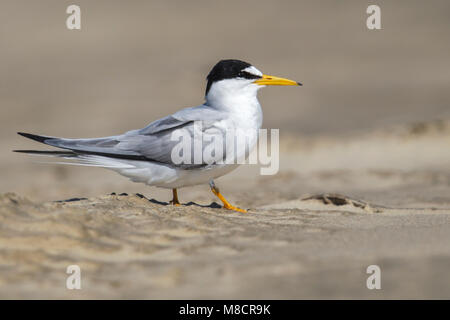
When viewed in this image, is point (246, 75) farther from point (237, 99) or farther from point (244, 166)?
point (244, 166)

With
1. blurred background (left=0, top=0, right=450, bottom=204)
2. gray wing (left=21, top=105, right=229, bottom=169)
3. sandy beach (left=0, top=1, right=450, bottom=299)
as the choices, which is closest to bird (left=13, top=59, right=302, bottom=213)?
gray wing (left=21, top=105, right=229, bottom=169)

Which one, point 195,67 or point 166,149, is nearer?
point 166,149

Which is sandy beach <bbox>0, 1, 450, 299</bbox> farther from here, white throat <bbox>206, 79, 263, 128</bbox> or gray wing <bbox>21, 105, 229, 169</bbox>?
white throat <bbox>206, 79, 263, 128</bbox>

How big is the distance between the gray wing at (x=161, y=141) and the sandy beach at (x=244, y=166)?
0.37 m

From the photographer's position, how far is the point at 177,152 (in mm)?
5094

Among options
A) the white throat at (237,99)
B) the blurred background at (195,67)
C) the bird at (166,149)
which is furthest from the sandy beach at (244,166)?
the white throat at (237,99)

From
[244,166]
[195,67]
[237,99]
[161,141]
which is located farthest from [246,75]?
[195,67]

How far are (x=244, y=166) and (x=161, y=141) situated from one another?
4.71 metres

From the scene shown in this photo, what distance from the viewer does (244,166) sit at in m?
9.78

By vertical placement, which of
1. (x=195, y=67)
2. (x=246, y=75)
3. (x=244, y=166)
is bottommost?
(x=244, y=166)

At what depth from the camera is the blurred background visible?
10.6 m

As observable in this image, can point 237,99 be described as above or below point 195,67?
below

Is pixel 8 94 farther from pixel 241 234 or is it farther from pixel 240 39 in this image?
pixel 241 234
